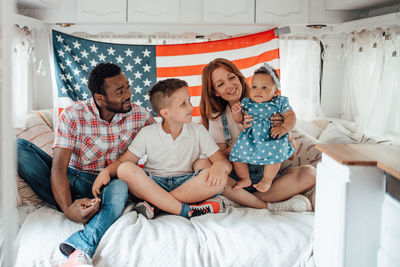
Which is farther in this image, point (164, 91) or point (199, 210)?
point (164, 91)

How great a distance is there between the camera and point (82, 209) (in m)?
1.73

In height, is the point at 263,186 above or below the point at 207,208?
above

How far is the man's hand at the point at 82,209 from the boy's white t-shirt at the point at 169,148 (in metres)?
0.37

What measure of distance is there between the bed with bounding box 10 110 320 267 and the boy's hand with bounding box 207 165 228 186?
0.16 m

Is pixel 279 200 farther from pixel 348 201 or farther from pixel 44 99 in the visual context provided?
pixel 44 99

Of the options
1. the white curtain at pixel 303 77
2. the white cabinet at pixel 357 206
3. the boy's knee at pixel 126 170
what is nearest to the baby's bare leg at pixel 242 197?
the boy's knee at pixel 126 170

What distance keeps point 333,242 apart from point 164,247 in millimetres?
669

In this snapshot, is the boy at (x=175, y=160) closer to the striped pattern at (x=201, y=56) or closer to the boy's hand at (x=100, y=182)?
the boy's hand at (x=100, y=182)

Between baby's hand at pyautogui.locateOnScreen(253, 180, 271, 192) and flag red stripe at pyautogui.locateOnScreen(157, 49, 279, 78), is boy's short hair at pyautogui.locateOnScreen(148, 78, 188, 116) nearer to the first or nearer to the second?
flag red stripe at pyautogui.locateOnScreen(157, 49, 279, 78)

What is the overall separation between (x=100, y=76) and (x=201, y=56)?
2.49ft

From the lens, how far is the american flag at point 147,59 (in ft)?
8.04

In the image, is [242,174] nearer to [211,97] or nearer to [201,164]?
[201,164]

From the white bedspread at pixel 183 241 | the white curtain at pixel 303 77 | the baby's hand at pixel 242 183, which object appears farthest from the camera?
the white curtain at pixel 303 77

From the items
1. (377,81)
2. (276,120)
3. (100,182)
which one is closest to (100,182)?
(100,182)
